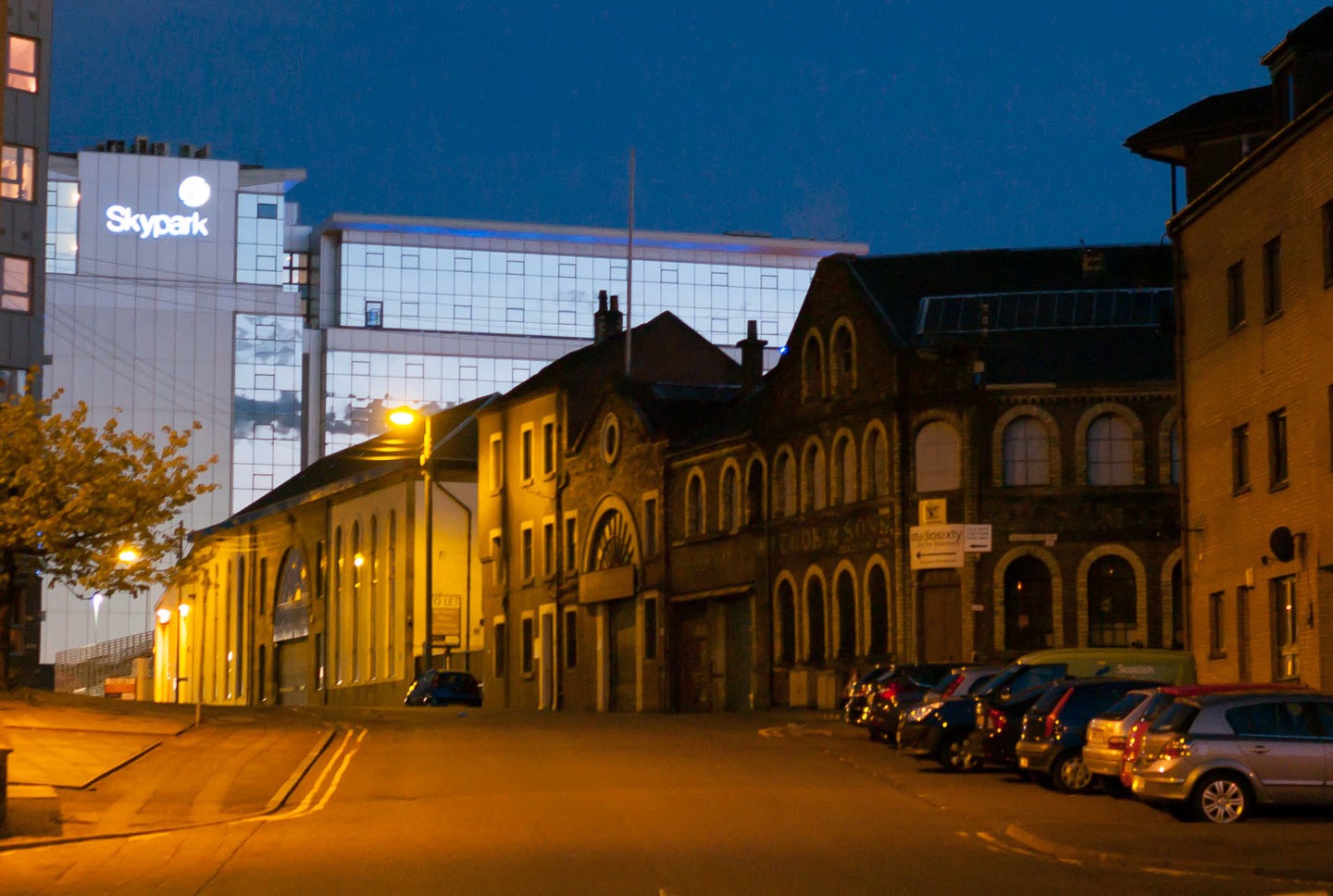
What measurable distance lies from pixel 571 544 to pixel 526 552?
11.1 ft

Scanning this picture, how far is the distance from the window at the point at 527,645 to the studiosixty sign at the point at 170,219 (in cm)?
5436

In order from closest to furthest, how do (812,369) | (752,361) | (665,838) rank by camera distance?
1. (665,838)
2. (812,369)
3. (752,361)

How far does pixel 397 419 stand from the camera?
48250mm

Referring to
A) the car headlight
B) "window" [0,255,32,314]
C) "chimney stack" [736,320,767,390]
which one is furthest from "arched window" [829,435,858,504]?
"window" [0,255,32,314]

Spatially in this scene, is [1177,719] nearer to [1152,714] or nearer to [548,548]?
[1152,714]

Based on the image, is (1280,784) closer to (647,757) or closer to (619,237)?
(647,757)

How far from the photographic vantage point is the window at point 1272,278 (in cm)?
3341

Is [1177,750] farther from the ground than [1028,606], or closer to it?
closer to it

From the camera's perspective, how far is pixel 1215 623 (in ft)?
119

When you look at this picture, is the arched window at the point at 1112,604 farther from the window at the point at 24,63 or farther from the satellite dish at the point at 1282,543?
the window at the point at 24,63

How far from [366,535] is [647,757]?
49.9 metres

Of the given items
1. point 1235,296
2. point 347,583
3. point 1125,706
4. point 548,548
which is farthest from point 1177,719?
point 347,583

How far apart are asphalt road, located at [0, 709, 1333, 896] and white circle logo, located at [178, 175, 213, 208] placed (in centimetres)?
8958

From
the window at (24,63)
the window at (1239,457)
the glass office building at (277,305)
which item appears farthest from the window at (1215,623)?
the glass office building at (277,305)
